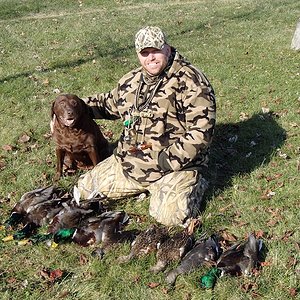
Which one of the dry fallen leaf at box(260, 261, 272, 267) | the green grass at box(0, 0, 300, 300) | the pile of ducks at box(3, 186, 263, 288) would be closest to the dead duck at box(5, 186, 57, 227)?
the pile of ducks at box(3, 186, 263, 288)

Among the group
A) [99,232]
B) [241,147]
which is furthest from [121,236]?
[241,147]

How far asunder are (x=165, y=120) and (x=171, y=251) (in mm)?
1545

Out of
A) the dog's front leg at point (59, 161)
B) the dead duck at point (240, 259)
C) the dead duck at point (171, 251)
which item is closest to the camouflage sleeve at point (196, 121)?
the dead duck at point (171, 251)

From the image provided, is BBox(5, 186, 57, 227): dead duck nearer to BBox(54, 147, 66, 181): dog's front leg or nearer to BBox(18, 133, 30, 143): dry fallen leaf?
BBox(54, 147, 66, 181): dog's front leg

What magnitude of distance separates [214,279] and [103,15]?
16.4m

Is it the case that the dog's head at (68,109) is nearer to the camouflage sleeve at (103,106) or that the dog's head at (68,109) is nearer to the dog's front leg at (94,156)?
the camouflage sleeve at (103,106)

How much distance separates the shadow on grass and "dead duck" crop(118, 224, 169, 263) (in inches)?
36.9

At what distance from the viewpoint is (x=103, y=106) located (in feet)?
20.0

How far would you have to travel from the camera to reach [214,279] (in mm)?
4332

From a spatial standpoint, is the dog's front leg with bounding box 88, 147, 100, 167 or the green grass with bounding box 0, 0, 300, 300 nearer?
the green grass with bounding box 0, 0, 300, 300

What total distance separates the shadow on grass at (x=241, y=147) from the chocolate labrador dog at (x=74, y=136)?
1575 mm

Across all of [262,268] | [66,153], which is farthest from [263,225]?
[66,153]

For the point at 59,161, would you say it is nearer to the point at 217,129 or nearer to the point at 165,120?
the point at 165,120

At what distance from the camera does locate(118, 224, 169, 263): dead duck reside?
4.75 m
